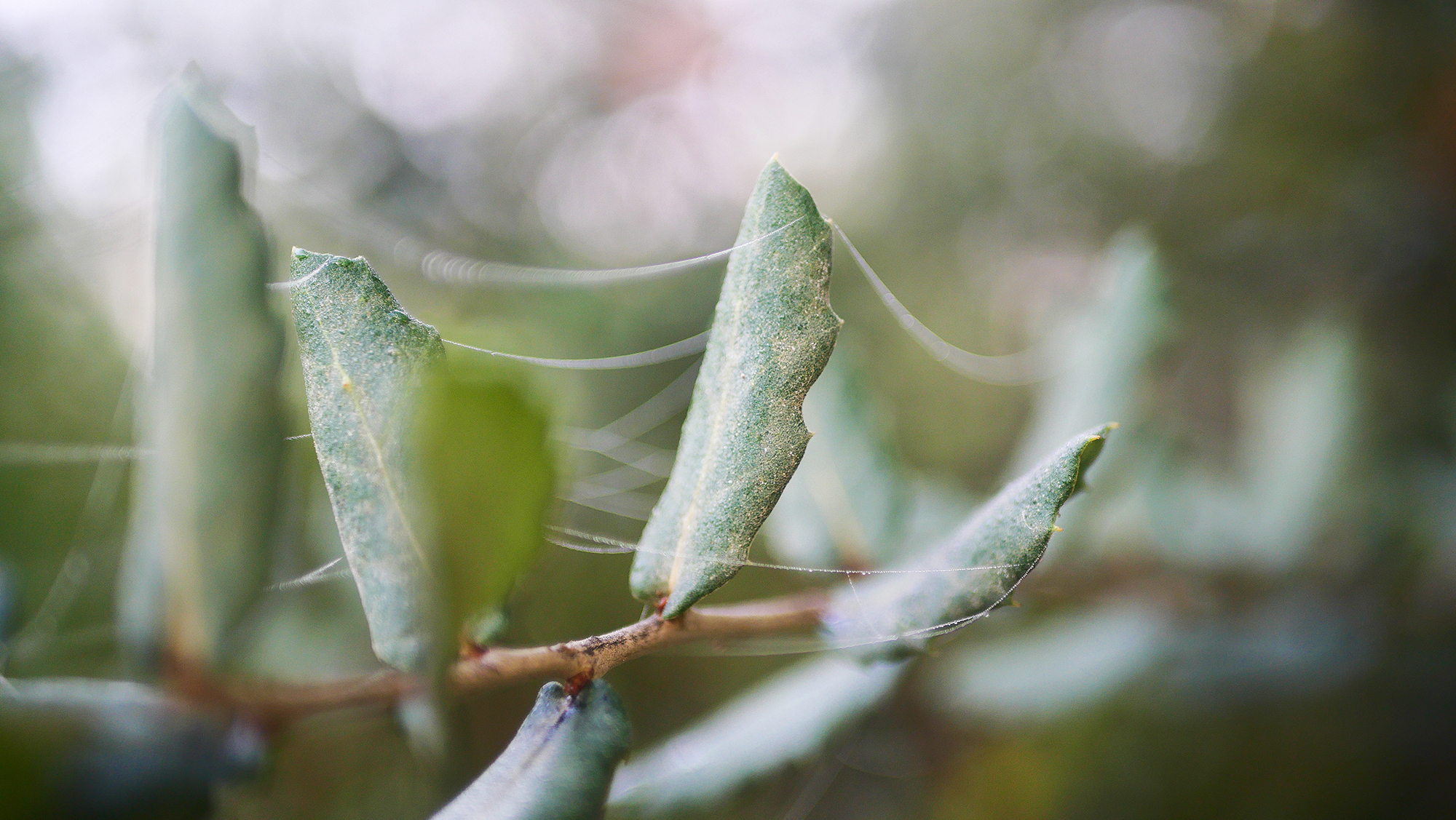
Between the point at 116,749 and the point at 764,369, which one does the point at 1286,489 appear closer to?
the point at 764,369

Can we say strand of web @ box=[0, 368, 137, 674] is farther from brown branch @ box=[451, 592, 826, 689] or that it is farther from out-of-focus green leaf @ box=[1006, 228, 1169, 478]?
out-of-focus green leaf @ box=[1006, 228, 1169, 478]

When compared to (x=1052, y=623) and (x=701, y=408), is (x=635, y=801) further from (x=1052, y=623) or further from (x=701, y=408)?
(x=1052, y=623)

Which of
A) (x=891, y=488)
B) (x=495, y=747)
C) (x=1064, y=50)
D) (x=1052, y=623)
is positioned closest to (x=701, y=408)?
(x=891, y=488)

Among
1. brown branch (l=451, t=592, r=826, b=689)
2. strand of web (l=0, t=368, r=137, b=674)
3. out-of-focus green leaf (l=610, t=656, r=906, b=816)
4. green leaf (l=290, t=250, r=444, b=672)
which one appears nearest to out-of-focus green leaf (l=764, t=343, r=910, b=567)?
out-of-focus green leaf (l=610, t=656, r=906, b=816)

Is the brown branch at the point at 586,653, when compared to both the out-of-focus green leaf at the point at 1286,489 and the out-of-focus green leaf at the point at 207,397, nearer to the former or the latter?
the out-of-focus green leaf at the point at 207,397

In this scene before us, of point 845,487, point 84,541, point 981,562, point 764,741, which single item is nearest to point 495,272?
point 84,541
